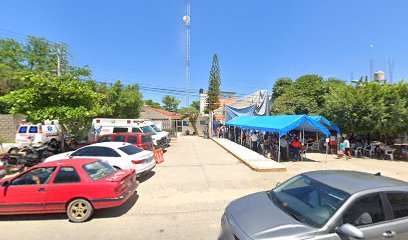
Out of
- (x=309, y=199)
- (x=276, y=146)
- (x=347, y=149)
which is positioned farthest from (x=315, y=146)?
(x=309, y=199)

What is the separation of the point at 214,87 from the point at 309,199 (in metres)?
40.6

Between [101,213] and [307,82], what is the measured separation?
115ft

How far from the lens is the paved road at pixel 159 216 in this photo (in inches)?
174

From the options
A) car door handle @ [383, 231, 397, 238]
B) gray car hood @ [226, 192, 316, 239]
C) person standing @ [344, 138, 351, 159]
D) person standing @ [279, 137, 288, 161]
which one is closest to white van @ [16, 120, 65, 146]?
person standing @ [279, 137, 288, 161]

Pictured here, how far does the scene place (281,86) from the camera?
123 ft

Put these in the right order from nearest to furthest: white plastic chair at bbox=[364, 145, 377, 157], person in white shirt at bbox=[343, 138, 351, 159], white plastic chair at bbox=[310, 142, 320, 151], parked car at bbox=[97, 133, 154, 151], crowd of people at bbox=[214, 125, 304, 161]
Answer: parked car at bbox=[97, 133, 154, 151]
crowd of people at bbox=[214, 125, 304, 161]
person in white shirt at bbox=[343, 138, 351, 159]
white plastic chair at bbox=[364, 145, 377, 157]
white plastic chair at bbox=[310, 142, 320, 151]

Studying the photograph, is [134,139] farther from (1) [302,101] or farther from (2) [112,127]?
(1) [302,101]

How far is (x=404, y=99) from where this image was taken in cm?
1374

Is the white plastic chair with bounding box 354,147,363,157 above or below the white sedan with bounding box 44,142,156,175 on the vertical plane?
below

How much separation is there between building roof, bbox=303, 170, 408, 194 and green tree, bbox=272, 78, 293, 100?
113 feet

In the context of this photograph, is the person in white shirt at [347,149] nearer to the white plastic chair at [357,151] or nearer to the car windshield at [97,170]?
the white plastic chair at [357,151]

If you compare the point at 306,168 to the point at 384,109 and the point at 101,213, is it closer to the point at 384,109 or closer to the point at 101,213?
the point at 384,109

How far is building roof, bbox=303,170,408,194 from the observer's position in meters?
3.12

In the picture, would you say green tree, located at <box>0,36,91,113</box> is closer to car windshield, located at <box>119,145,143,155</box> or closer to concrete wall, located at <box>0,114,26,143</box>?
concrete wall, located at <box>0,114,26,143</box>
